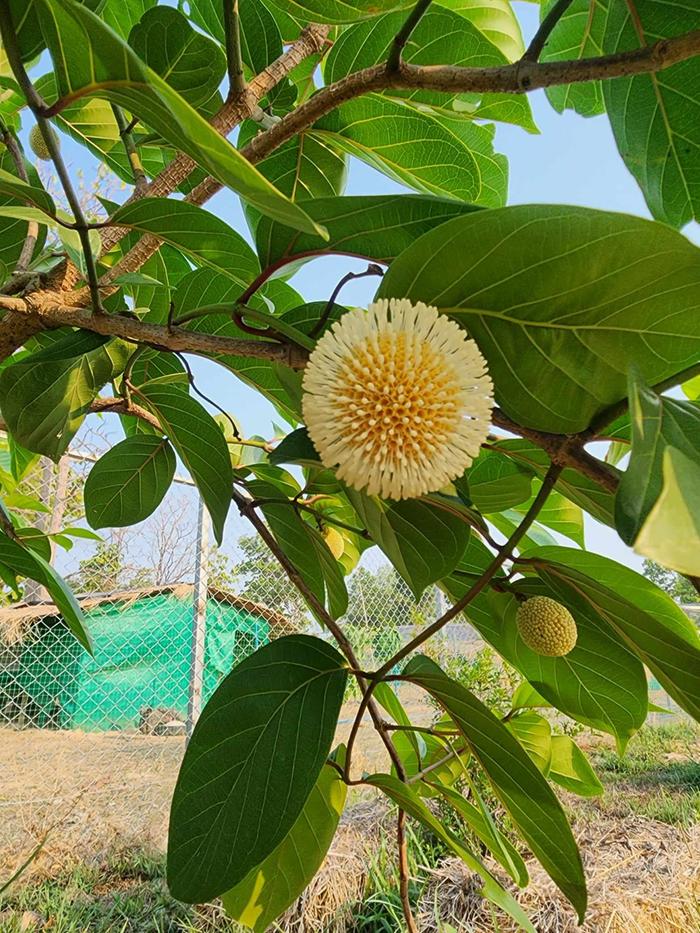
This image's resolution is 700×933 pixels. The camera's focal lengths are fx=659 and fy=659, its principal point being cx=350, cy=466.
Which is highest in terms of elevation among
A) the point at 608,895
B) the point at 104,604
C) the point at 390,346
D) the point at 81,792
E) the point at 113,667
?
the point at 390,346

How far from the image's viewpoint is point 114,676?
2881 mm

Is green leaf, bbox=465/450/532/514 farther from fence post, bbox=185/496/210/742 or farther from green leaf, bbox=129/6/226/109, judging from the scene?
fence post, bbox=185/496/210/742

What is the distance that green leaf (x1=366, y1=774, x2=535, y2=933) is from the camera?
0.41 metres

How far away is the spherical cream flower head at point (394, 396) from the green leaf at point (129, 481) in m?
0.32

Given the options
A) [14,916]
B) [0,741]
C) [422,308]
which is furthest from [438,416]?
[0,741]

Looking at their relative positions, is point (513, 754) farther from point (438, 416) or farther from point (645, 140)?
point (645, 140)

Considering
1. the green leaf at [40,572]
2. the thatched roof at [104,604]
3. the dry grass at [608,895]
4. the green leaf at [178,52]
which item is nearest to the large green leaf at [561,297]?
the green leaf at [178,52]

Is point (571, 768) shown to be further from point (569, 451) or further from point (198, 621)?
point (198, 621)

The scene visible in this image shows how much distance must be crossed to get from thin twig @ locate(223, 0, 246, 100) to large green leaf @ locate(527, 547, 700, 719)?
11.2 inches

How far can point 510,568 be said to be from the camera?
16.3 inches

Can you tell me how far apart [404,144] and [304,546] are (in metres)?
0.30

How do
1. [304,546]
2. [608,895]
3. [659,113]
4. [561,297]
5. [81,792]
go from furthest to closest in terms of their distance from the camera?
[81,792], [608,895], [304,546], [659,113], [561,297]

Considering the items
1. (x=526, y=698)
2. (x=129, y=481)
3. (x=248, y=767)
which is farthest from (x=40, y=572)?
(x=526, y=698)

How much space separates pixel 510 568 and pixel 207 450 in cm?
21
